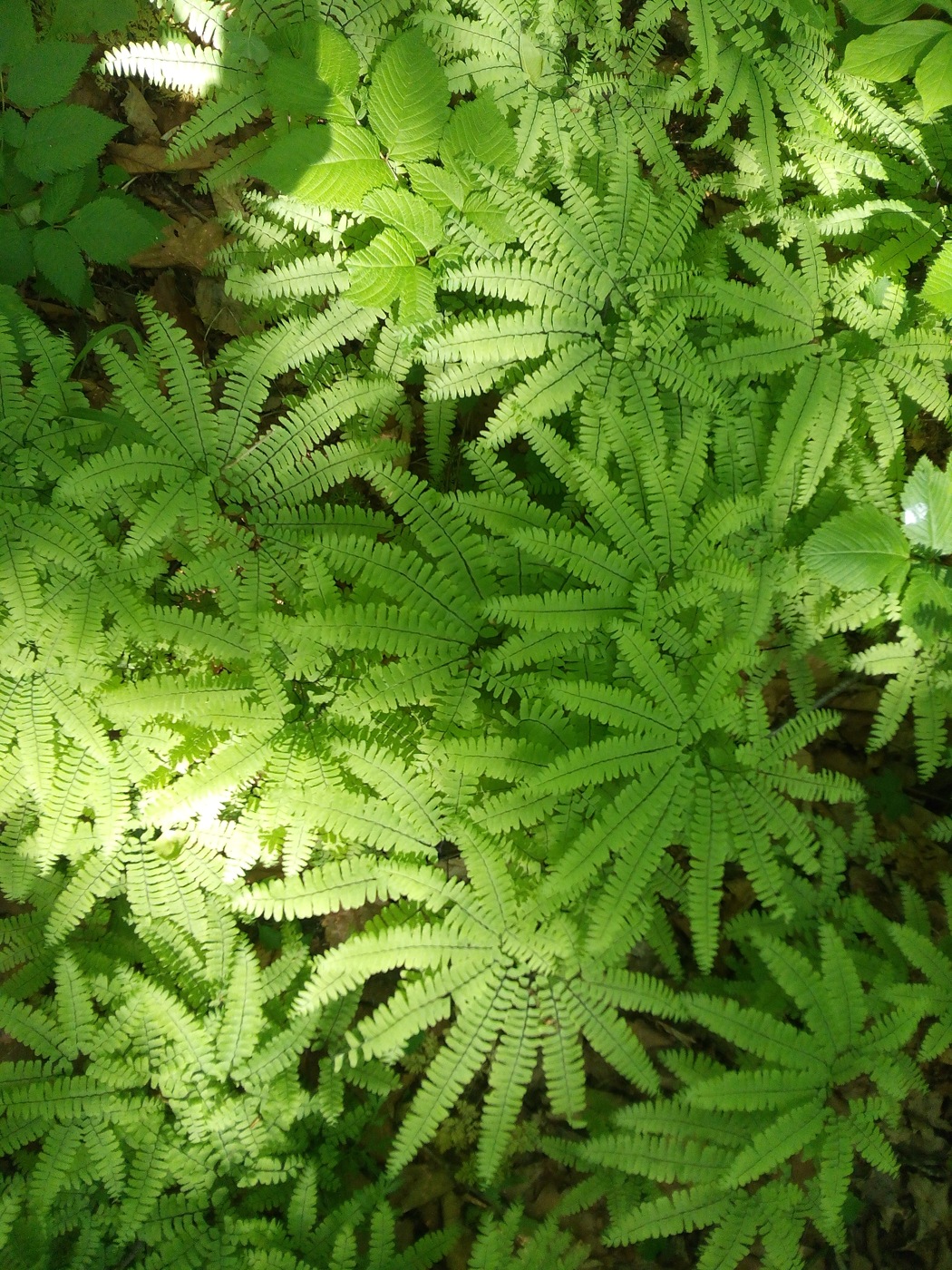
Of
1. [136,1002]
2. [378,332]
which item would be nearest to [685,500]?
[378,332]

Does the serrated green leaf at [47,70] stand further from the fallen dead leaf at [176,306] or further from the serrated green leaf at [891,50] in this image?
the serrated green leaf at [891,50]

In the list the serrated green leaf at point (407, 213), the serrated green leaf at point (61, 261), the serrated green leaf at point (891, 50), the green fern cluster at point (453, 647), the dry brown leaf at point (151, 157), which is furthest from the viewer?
the dry brown leaf at point (151, 157)

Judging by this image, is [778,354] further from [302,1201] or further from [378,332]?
[302,1201]

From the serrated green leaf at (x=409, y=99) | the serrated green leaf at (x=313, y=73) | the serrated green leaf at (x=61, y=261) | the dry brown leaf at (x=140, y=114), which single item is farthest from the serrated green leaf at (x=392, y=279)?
the dry brown leaf at (x=140, y=114)

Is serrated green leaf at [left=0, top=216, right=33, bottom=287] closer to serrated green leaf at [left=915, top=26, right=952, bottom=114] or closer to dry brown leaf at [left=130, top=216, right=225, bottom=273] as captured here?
dry brown leaf at [left=130, top=216, right=225, bottom=273]

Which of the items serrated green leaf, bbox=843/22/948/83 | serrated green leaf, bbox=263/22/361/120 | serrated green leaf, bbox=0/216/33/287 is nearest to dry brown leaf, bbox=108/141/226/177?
serrated green leaf, bbox=0/216/33/287

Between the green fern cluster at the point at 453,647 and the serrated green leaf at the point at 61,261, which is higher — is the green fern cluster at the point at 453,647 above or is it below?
below

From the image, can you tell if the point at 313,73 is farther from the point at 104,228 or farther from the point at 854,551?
the point at 854,551

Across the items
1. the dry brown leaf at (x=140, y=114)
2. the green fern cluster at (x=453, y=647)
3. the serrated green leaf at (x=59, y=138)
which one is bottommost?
the green fern cluster at (x=453, y=647)
